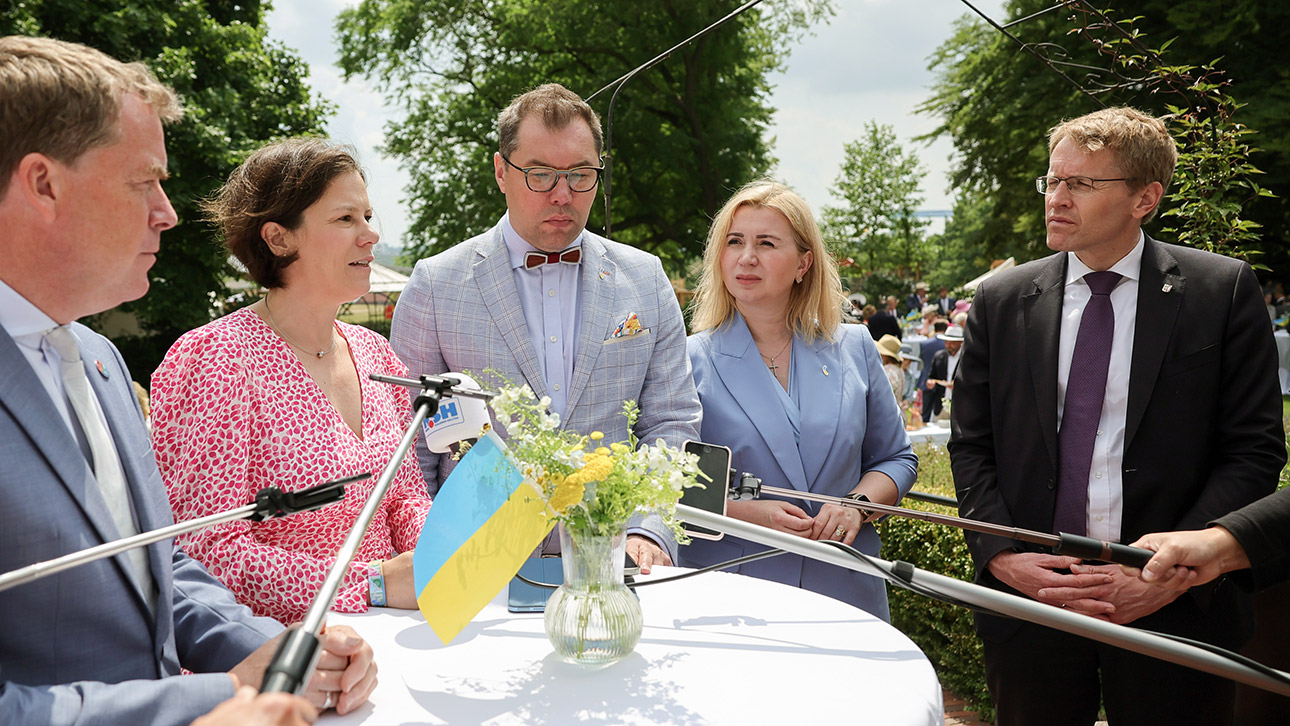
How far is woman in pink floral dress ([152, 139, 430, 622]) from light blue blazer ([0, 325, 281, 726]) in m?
0.41

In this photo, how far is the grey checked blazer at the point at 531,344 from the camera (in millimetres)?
3061

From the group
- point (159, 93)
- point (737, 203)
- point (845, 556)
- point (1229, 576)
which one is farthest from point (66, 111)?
point (1229, 576)

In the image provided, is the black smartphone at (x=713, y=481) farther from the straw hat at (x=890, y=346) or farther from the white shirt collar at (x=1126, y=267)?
the straw hat at (x=890, y=346)

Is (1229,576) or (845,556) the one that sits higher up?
(845,556)

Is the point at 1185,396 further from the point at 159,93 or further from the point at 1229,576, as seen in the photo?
the point at 159,93

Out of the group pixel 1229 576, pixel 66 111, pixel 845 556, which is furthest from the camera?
pixel 1229 576

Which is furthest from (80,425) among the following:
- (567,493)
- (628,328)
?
(628,328)

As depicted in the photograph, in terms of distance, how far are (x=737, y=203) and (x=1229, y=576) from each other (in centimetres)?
212

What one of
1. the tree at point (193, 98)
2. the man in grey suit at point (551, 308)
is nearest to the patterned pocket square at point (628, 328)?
the man in grey suit at point (551, 308)

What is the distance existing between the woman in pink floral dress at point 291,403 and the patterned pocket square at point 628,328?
0.78m

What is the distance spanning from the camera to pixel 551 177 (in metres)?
3.05

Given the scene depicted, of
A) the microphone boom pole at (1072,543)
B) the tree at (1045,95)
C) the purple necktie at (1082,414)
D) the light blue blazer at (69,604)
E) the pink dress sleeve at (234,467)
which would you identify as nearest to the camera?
Answer: the light blue blazer at (69,604)

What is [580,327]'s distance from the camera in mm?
3146

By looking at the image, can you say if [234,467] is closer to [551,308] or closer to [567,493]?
[567,493]
